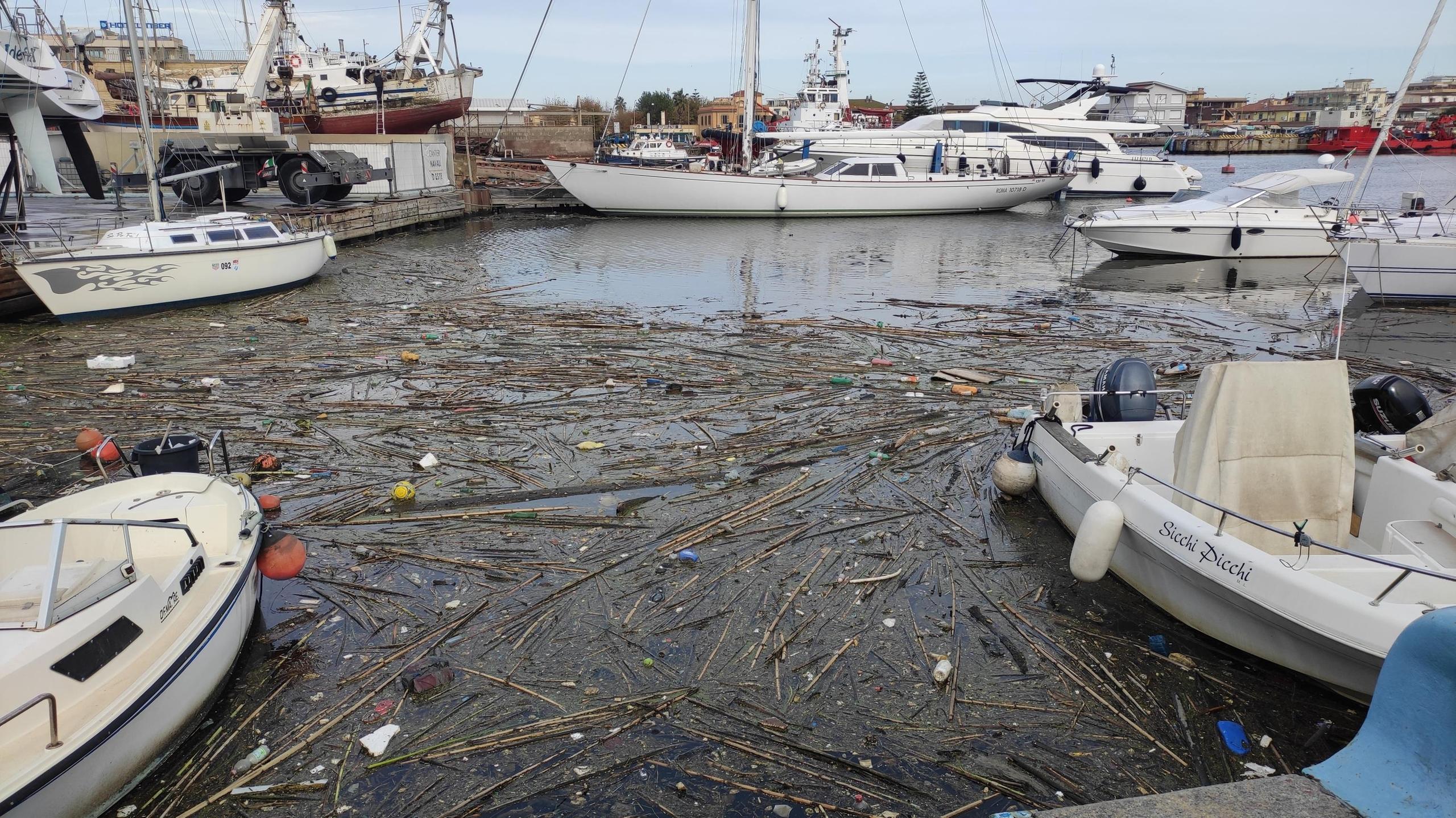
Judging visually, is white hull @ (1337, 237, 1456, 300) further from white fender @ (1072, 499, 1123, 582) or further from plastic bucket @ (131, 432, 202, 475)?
plastic bucket @ (131, 432, 202, 475)

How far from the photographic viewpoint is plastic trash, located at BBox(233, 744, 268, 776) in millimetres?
4133

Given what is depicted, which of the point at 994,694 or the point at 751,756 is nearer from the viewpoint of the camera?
the point at 751,756

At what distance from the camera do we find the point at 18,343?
12555mm

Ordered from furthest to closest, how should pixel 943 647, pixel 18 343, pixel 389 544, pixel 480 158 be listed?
pixel 480 158
pixel 18 343
pixel 389 544
pixel 943 647

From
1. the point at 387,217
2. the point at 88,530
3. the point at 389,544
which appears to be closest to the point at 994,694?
the point at 389,544

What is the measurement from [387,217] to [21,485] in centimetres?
2096

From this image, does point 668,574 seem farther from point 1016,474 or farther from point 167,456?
point 167,456

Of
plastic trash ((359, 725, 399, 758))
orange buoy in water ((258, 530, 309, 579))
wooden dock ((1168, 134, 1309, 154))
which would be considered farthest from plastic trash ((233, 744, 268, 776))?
wooden dock ((1168, 134, 1309, 154))

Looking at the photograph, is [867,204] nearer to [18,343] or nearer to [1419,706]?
[18,343]

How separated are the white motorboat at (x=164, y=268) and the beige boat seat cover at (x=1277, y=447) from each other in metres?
15.3

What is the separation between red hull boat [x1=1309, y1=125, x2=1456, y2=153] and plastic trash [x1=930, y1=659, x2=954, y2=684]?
3218 inches

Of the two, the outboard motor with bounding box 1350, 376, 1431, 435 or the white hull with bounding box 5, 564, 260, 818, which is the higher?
the outboard motor with bounding box 1350, 376, 1431, 435

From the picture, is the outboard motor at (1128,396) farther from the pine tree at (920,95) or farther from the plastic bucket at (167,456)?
the pine tree at (920,95)

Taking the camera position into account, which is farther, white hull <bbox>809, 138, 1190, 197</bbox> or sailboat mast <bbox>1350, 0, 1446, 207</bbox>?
white hull <bbox>809, 138, 1190, 197</bbox>
